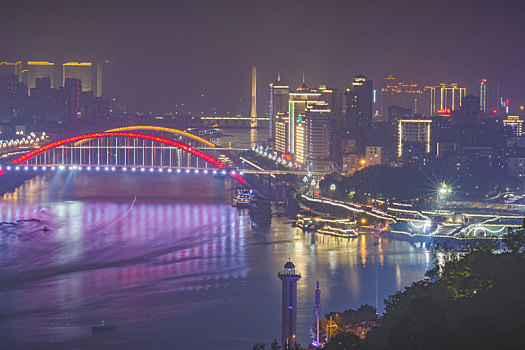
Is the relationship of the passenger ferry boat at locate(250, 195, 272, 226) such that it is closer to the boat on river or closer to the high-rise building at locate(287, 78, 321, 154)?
the boat on river

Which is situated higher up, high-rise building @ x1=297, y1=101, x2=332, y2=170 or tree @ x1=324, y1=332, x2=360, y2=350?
high-rise building @ x1=297, y1=101, x2=332, y2=170

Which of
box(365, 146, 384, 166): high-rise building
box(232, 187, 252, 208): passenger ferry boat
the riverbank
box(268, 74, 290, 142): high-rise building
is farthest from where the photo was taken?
box(268, 74, 290, 142): high-rise building

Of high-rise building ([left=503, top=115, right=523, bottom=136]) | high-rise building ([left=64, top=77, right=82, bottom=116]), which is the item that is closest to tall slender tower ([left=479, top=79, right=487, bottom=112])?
high-rise building ([left=503, top=115, right=523, bottom=136])

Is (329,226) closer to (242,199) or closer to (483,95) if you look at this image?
(242,199)

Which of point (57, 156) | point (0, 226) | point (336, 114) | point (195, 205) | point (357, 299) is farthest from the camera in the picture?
point (336, 114)

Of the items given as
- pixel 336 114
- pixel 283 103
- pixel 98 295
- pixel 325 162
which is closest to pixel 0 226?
pixel 98 295

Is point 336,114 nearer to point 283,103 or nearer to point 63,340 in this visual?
point 283,103

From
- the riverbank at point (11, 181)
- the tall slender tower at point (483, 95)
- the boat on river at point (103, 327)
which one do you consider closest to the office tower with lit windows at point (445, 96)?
the tall slender tower at point (483, 95)
